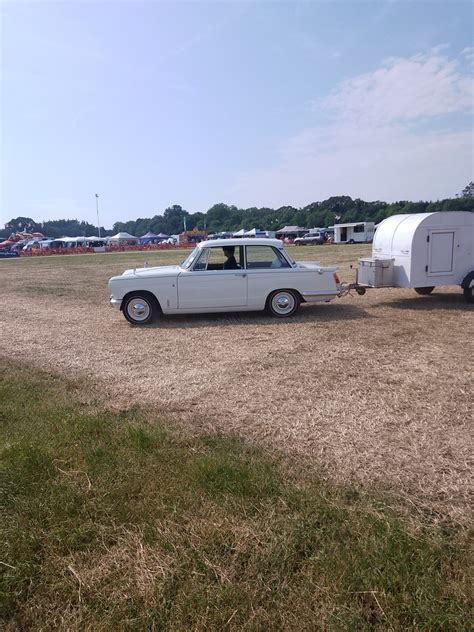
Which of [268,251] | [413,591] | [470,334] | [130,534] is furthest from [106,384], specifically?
[470,334]

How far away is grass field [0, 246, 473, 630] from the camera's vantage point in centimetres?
215

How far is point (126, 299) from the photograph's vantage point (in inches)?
332

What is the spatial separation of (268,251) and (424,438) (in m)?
5.54

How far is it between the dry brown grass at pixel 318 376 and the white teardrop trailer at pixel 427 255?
61 cm

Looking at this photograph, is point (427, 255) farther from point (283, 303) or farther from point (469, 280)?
point (283, 303)

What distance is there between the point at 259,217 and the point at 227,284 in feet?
412

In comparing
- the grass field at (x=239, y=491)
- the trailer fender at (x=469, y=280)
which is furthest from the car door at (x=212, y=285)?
the trailer fender at (x=469, y=280)

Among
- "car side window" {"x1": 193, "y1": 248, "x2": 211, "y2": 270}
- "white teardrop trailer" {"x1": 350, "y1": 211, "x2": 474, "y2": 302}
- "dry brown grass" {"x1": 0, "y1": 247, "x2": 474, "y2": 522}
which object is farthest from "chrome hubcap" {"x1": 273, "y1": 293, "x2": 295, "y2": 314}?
"white teardrop trailer" {"x1": 350, "y1": 211, "x2": 474, "y2": 302}

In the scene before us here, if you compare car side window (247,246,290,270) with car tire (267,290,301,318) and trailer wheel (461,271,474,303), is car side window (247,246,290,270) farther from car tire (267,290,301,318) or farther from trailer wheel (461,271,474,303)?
trailer wheel (461,271,474,303)

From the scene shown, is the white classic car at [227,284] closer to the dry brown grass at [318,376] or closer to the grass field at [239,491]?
the dry brown grass at [318,376]

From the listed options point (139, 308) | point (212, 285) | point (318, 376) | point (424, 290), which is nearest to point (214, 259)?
point (212, 285)

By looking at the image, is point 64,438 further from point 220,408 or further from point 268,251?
point 268,251

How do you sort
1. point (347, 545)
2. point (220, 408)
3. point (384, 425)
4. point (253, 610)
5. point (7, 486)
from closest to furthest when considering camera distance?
1. point (253, 610)
2. point (347, 545)
3. point (7, 486)
4. point (384, 425)
5. point (220, 408)

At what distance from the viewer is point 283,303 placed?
8664 mm
